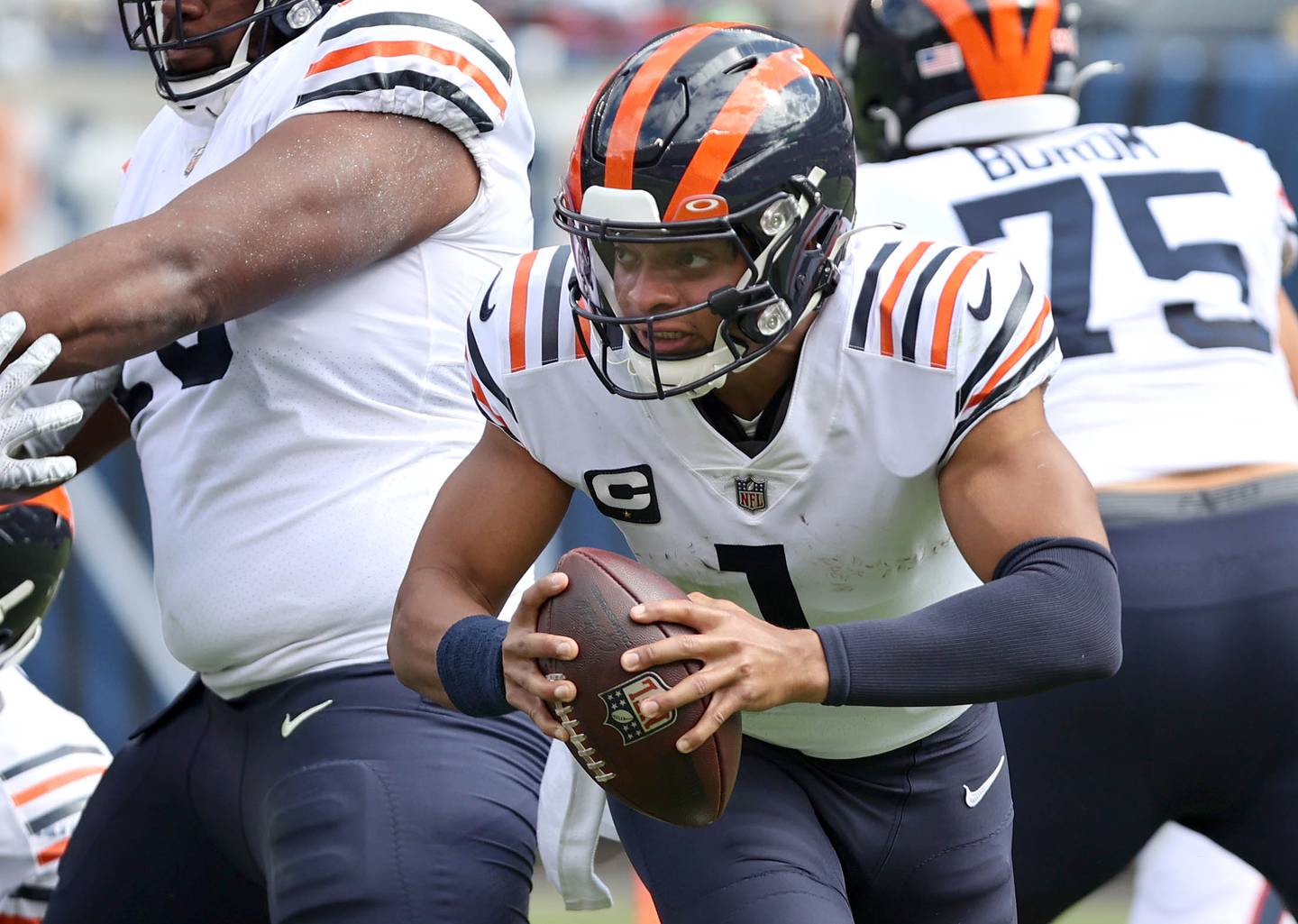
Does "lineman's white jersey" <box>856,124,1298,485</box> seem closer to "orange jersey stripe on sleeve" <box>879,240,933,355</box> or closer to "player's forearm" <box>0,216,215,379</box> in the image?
"orange jersey stripe on sleeve" <box>879,240,933,355</box>

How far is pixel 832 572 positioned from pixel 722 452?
0.74 ft

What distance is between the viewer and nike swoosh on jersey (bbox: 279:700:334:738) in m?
2.76

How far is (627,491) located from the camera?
2578 millimetres

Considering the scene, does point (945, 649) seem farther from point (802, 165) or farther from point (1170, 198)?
point (1170, 198)

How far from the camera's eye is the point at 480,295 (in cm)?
270

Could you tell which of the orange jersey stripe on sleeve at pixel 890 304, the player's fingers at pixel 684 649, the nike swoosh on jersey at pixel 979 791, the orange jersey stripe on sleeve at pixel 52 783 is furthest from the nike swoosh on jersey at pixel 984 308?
the orange jersey stripe on sleeve at pixel 52 783

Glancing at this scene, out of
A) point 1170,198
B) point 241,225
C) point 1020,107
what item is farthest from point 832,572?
point 1020,107

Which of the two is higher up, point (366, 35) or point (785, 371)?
point (366, 35)

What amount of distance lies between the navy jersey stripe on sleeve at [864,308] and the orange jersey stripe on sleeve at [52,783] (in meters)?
1.85

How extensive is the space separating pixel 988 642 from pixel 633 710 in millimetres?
426

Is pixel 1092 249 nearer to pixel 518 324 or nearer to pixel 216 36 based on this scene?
pixel 518 324

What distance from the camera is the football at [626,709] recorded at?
86.0 inches

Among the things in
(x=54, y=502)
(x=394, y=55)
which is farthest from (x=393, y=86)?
(x=54, y=502)

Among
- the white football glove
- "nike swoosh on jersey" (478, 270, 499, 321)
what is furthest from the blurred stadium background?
the white football glove
